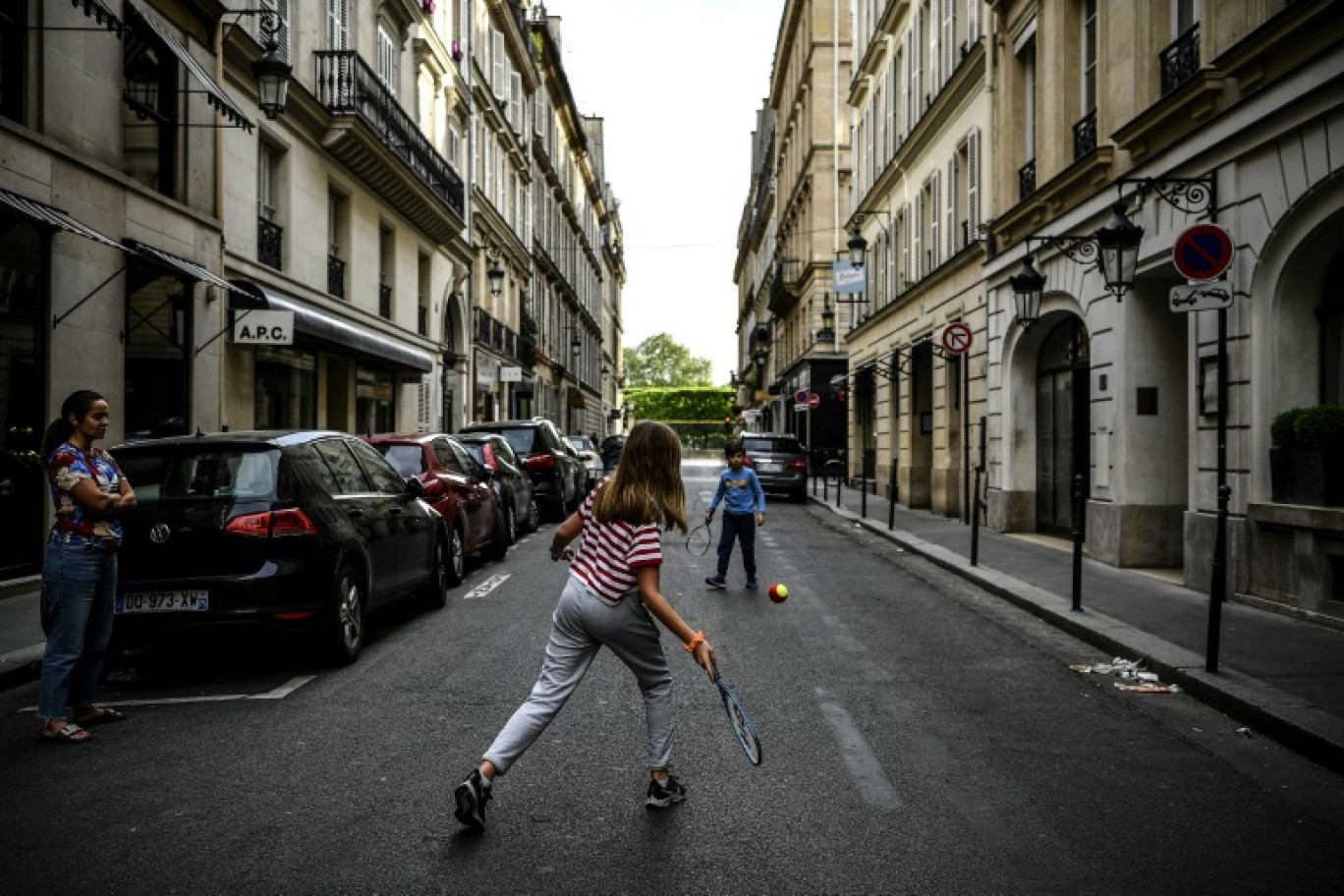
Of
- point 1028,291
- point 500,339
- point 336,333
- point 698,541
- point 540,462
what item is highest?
point 500,339

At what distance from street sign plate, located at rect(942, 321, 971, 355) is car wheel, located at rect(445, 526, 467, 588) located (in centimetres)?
855

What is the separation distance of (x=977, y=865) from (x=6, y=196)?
9.51 metres

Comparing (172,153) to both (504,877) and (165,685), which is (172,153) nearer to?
(165,685)

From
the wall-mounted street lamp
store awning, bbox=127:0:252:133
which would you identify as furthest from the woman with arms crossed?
the wall-mounted street lamp

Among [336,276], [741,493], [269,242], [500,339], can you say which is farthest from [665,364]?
[741,493]

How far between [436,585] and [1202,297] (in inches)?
260

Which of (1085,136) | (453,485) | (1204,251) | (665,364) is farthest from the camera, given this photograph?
(665,364)

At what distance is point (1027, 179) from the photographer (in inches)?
641

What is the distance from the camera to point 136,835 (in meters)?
4.03

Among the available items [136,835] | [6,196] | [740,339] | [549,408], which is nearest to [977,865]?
[136,835]

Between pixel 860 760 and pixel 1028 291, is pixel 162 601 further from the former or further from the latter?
pixel 1028 291

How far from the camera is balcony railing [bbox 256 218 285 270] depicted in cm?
1680

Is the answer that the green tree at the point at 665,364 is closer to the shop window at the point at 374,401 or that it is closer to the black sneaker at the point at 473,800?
the shop window at the point at 374,401

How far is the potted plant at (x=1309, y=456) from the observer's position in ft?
27.4
